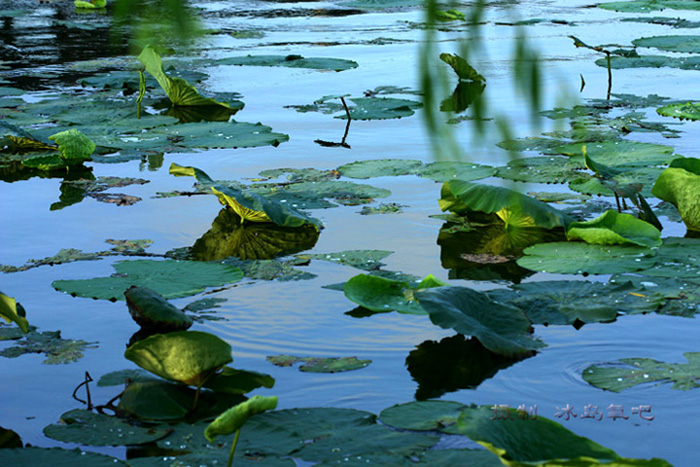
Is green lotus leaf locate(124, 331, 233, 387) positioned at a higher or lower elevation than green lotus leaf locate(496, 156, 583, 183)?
higher

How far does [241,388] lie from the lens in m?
1.78

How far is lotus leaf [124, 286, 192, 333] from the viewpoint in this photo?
81.1 inches

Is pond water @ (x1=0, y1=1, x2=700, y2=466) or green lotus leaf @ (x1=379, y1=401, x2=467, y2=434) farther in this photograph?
pond water @ (x1=0, y1=1, x2=700, y2=466)

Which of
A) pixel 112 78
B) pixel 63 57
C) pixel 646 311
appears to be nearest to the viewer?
pixel 646 311

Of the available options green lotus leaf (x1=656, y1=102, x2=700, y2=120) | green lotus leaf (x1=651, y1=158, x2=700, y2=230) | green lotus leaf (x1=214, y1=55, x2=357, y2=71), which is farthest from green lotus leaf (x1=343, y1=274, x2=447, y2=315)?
green lotus leaf (x1=214, y1=55, x2=357, y2=71)

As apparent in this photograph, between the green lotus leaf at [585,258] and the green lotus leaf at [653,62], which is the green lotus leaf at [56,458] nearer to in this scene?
the green lotus leaf at [585,258]

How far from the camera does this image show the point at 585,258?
2.52 meters

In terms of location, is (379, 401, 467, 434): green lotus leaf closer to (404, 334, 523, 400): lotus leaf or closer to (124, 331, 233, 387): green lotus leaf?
(404, 334, 523, 400): lotus leaf

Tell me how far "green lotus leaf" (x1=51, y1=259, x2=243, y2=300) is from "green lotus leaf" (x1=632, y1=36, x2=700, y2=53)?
182 inches

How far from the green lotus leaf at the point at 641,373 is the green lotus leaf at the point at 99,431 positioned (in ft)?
2.55

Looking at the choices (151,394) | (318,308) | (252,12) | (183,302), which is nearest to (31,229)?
(183,302)

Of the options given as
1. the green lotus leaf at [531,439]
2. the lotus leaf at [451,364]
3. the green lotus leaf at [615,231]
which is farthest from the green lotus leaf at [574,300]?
the green lotus leaf at [531,439]

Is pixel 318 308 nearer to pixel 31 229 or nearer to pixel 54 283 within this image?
pixel 54 283

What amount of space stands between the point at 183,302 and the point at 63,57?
4.86 m
